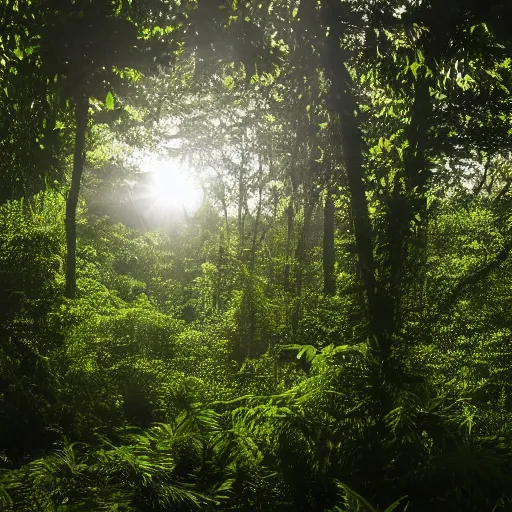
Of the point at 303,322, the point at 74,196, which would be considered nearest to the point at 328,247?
the point at 74,196

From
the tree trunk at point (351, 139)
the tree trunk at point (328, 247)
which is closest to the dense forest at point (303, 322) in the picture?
the tree trunk at point (351, 139)

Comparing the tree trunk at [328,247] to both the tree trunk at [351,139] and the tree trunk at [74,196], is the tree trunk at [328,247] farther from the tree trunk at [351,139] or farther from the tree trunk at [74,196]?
the tree trunk at [351,139]

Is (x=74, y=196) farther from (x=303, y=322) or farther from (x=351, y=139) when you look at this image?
(x=351, y=139)

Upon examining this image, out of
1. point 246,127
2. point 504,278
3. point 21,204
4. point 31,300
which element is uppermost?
point 246,127

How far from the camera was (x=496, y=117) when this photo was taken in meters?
5.21

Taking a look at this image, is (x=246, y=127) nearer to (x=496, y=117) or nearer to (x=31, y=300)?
(x=496, y=117)

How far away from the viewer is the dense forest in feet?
8.34

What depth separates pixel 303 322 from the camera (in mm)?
6180

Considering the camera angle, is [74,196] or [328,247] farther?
[328,247]

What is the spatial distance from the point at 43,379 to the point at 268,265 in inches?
426

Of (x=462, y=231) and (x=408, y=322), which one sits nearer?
(x=408, y=322)

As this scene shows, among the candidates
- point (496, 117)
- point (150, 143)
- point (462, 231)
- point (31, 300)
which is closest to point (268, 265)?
point (150, 143)

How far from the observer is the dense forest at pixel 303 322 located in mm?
2543

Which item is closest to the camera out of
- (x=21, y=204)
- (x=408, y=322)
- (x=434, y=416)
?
(x=434, y=416)
